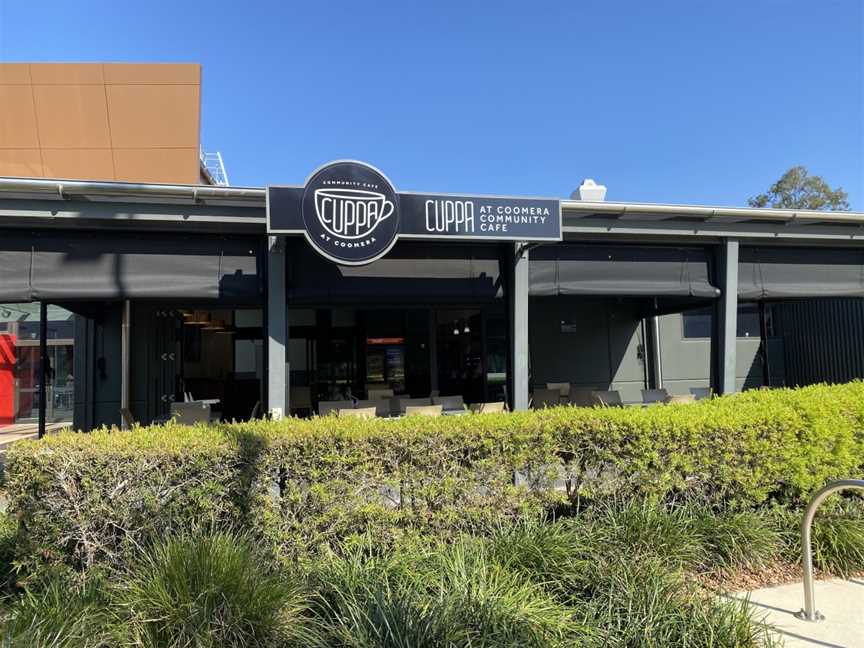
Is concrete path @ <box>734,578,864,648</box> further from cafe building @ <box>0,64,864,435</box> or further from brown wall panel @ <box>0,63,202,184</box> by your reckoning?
brown wall panel @ <box>0,63,202,184</box>

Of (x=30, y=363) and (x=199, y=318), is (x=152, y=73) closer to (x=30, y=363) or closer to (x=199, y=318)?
(x=199, y=318)

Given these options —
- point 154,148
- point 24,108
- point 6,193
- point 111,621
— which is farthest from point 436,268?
point 24,108

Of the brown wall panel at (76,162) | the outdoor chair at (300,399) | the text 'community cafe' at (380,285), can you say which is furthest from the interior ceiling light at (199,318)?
the brown wall panel at (76,162)

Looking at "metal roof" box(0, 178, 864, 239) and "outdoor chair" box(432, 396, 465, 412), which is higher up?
"metal roof" box(0, 178, 864, 239)

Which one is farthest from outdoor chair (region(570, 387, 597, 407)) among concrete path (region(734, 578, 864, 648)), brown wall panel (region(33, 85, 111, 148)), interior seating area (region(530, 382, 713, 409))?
brown wall panel (region(33, 85, 111, 148))

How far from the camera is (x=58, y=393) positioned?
51.7 feet

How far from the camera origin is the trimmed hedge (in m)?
3.28

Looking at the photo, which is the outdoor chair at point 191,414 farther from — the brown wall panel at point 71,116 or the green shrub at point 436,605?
the brown wall panel at point 71,116

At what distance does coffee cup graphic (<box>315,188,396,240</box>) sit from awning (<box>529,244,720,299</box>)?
2448 mm

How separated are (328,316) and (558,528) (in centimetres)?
912

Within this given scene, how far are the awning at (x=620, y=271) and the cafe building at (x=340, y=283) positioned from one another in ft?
0.10

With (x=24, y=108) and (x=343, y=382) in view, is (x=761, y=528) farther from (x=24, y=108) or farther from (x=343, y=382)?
(x=24, y=108)

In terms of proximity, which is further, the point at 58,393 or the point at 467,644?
the point at 58,393

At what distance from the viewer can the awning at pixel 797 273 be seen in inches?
338
